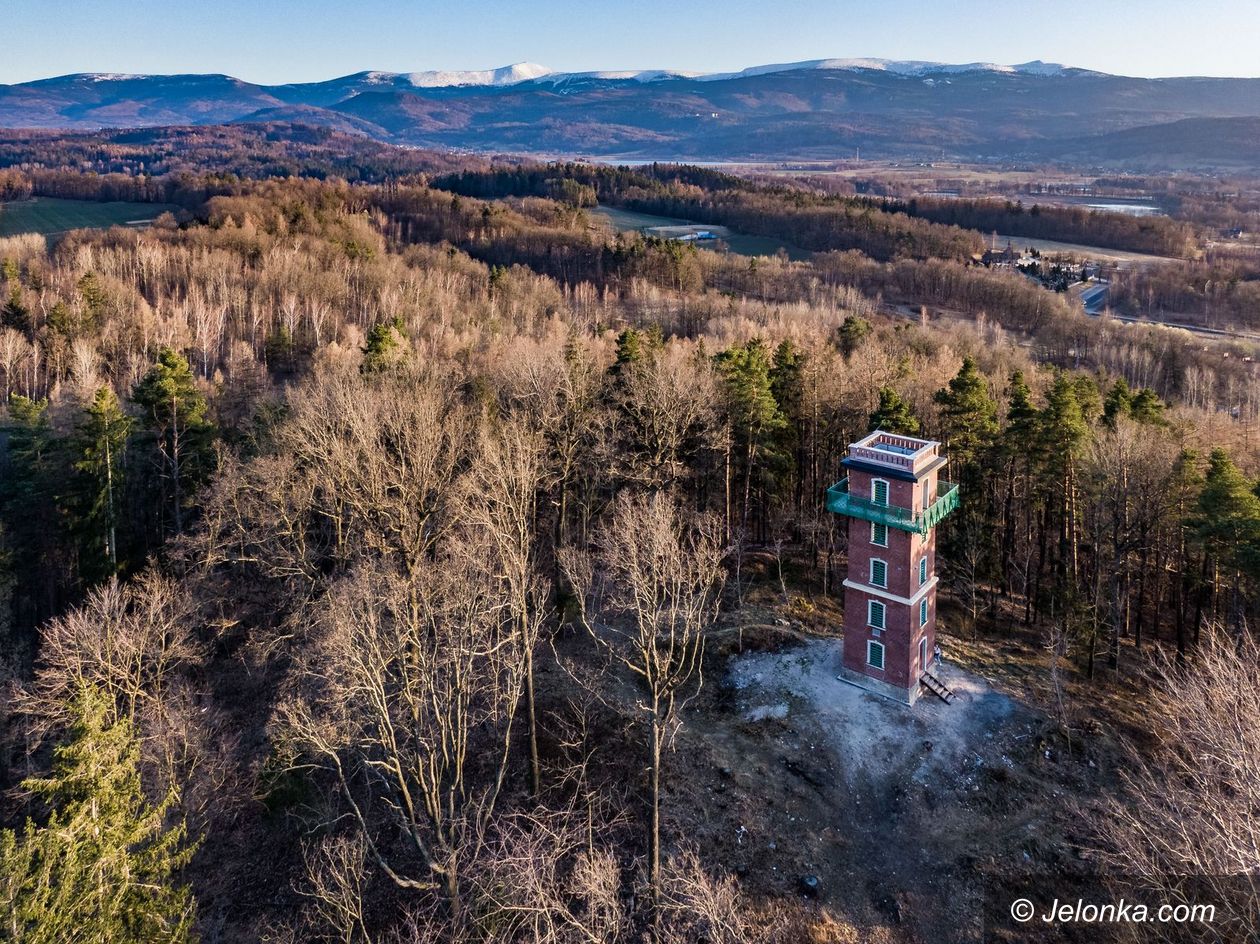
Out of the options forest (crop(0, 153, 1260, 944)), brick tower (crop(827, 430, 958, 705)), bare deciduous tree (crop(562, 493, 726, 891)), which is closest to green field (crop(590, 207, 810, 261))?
forest (crop(0, 153, 1260, 944))

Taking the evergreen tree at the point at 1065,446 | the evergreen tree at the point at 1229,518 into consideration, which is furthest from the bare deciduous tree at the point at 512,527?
the evergreen tree at the point at 1229,518

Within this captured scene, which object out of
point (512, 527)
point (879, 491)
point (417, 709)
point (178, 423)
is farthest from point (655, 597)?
point (178, 423)

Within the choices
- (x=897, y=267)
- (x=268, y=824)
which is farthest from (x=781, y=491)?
(x=897, y=267)

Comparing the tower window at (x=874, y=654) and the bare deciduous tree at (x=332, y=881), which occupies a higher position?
the tower window at (x=874, y=654)

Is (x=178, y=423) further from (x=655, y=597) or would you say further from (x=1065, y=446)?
(x=1065, y=446)

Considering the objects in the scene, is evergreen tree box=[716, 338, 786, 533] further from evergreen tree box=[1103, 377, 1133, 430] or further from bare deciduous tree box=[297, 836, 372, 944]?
bare deciduous tree box=[297, 836, 372, 944]

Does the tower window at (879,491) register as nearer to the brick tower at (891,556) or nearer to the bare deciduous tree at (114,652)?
the brick tower at (891,556)
